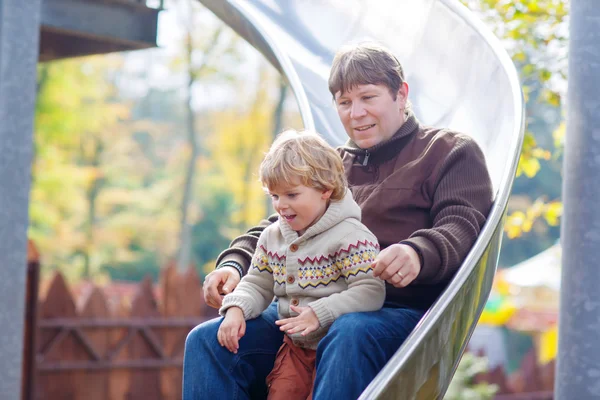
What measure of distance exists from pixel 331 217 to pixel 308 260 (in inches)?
5.0

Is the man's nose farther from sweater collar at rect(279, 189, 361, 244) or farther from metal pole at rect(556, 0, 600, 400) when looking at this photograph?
metal pole at rect(556, 0, 600, 400)

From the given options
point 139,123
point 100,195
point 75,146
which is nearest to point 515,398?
point 75,146

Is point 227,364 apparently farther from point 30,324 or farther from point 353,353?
point 30,324

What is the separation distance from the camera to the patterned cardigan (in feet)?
6.85

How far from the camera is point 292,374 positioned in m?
2.16

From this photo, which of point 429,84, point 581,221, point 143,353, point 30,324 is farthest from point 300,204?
point 143,353

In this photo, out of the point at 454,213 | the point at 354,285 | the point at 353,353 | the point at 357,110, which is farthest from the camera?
the point at 357,110

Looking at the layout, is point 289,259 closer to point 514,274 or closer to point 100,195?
point 514,274

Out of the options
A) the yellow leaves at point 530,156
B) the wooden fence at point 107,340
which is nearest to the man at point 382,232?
the yellow leaves at point 530,156

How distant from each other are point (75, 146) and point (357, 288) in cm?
1720

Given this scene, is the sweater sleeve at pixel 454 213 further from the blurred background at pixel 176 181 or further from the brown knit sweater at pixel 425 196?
the blurred background at pixel 176 181

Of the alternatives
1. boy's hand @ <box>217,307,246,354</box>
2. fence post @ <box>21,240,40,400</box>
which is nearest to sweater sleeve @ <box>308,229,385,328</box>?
boy's hand @ <box>217,307,246,354</box>

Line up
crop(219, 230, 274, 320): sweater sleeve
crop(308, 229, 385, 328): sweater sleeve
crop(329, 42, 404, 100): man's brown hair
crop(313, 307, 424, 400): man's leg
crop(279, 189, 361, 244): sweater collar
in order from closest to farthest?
crop(313, 307, 424, 400): man's leg
crop(308, 229, 385, 328): sweater sleeve
crop(279, 189, 361, 244): sweater collar
crop(219, 230, 274, 320): sweater sleeve
crop(329, 42, 404, 100): man's brown hair

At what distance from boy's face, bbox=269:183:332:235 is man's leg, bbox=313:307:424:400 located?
0.29 metres
